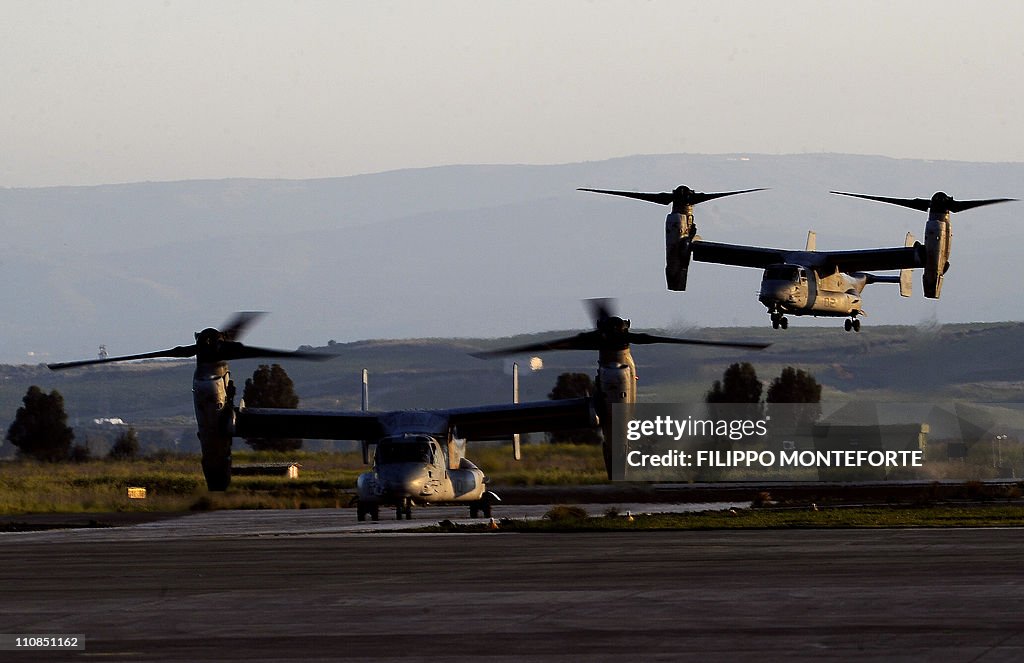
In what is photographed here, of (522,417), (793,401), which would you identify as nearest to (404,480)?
(522,417)

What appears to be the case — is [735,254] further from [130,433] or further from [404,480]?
[130,433]

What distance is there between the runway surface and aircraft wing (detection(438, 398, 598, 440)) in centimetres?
1424

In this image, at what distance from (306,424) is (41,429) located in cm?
6527

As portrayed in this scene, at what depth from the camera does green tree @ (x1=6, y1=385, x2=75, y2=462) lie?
105 m

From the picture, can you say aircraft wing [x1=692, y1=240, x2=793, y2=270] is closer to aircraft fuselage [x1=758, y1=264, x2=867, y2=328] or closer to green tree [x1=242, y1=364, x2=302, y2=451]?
aircraft fuselage [x1=758, y1=264, x2=867, y2=328]

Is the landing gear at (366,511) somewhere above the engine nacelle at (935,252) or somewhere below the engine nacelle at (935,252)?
below

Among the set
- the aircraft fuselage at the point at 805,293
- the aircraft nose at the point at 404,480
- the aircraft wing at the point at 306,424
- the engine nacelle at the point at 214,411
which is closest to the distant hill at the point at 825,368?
the aircraft fuselage at the point at 805,293

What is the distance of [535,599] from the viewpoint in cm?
1884

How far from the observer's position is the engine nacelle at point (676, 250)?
6116 centimetres

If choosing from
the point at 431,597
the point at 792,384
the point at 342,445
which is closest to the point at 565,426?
the point at 431,597

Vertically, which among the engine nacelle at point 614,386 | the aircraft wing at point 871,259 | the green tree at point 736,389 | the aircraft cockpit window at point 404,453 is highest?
the aircraft wing at point 871,259

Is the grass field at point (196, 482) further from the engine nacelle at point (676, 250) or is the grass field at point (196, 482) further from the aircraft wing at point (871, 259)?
the aircraft wing at point (871, 259)

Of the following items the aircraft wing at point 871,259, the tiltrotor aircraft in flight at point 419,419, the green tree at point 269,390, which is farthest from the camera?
the green tree at point 269,390

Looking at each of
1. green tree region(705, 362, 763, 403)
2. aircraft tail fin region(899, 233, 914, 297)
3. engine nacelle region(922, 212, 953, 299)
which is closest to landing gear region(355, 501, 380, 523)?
engine nacelle region(922, 212, 953, 299)
